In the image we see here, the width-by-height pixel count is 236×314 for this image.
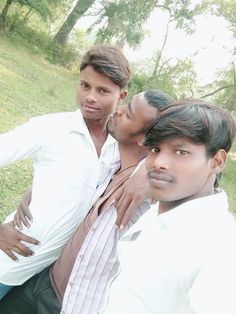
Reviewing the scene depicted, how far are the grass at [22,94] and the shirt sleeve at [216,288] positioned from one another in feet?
9.77

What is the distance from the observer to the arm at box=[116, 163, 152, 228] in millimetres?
1420

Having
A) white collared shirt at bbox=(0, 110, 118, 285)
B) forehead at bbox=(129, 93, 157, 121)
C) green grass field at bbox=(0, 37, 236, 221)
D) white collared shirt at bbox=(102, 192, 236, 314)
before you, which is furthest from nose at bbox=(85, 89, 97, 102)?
green grass field at bbox=(0, 37, 236, 221)

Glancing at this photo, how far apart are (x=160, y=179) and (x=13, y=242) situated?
808 mm

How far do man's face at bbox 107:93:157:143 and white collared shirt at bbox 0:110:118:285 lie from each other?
0.45 feet

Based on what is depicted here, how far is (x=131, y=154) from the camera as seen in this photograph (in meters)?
1.72

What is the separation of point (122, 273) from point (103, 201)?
0.51m

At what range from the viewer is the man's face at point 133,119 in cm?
161

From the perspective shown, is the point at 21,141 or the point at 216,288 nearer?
the point at 216,288

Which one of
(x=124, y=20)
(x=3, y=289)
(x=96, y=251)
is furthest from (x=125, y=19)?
(x=96, y=251)

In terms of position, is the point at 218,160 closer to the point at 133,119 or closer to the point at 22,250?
the point at 133,119

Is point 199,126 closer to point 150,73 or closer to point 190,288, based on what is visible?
point 190,288

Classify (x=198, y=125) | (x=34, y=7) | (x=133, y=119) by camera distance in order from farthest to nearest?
(x=34, y=7) → (x=133, y=119) → (x=198, y=125)

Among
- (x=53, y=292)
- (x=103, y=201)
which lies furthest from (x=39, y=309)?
(x=103, y=201)

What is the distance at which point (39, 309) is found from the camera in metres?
1.70
